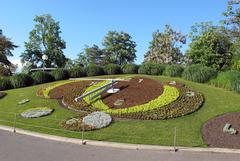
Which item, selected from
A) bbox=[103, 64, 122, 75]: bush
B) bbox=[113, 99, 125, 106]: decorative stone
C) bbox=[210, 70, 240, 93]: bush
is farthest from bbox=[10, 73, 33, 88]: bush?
bbox=[210, 70, 240, 93]: bush

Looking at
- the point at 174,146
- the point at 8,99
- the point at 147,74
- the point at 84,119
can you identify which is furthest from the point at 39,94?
the point at 174,146

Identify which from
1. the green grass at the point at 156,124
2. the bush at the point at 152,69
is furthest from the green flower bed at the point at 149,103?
the bush at the point at 152,69

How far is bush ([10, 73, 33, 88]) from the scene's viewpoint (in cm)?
2977

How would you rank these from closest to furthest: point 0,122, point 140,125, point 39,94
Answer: point 140,125, point 0,122, point 39,94

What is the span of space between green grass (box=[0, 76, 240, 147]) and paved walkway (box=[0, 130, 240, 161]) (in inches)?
44.8

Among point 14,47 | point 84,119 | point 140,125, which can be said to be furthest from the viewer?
point 14,47

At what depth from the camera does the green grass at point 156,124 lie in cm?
1355

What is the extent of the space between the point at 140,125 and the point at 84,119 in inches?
126

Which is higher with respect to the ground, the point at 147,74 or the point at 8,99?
the point at 147,74

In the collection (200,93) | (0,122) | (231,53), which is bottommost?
(0,122)

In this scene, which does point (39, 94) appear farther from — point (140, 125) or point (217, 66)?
point (217, 66)

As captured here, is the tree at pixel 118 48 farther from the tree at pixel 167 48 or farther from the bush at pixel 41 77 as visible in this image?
the bush at pixel 41 77

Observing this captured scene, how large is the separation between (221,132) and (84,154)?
20.7 ft

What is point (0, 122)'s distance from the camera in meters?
17.9
